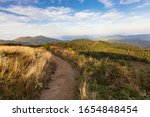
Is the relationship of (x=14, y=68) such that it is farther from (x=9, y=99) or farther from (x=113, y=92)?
(x=113, y=92)

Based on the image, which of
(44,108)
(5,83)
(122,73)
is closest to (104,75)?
(122,73)

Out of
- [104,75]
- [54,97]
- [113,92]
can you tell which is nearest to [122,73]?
[104,75]

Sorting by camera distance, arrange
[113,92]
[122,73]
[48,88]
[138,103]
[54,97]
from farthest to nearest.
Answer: [122,73] → [48,88] → [113,92] → [54,97] → [138,103]

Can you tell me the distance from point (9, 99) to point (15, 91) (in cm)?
39

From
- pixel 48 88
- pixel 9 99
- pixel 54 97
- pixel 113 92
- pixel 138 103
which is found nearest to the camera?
pixel 138 103

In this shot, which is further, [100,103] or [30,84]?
[30,84]

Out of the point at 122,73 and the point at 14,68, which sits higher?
the point at 14,68

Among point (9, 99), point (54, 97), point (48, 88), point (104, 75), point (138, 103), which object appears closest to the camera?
point (138, 103)

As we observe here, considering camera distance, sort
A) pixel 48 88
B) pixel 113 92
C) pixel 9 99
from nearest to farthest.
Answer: pixel 9 99 < pixel 113 92 < pixel 48 88

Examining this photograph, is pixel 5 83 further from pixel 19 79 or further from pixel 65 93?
pixel 65 93

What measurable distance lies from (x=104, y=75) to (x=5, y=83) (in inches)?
203

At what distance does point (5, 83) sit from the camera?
A: 7.17 m

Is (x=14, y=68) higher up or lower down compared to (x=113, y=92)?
higher up

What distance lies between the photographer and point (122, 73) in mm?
12047
